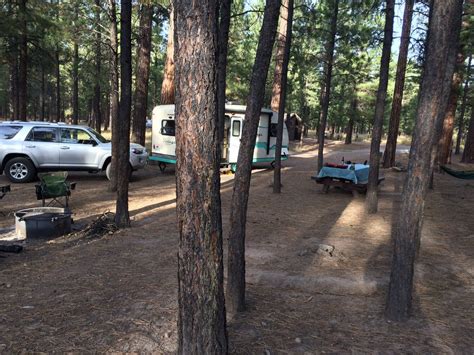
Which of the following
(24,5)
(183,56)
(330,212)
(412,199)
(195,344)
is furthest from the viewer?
(24,5)

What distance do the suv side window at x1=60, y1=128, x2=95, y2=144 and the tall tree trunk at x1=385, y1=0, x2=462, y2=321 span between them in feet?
36.7

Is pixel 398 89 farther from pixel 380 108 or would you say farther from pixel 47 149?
pixel 47 149

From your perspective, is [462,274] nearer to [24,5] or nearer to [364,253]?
[364,253]

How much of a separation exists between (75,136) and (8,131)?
2.01 metres

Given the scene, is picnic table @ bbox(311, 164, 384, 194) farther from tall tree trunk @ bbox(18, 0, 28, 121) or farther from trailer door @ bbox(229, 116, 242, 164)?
tall tree trunk @ bbox(18, 0, 28, 121)

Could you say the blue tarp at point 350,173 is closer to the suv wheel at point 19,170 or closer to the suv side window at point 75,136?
the suv side window at point 75,136

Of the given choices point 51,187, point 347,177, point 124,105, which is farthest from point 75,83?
point 124,105

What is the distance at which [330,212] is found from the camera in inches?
393

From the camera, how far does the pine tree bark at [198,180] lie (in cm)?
257

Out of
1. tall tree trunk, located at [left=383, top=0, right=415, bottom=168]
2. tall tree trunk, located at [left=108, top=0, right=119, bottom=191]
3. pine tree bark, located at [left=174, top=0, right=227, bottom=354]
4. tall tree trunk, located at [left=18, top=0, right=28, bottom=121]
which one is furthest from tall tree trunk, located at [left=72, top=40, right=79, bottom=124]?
pine tree bark, located at [left=174, top=0, right=227, bottom=354]

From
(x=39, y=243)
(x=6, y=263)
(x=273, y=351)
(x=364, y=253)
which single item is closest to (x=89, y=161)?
(x=39, y=243)

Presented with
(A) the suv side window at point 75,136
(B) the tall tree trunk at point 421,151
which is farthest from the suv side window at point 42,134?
(B) the tall tree trunk at point 421,151

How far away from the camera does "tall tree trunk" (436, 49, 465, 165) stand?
16453mm

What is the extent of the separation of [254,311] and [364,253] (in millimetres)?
3086
